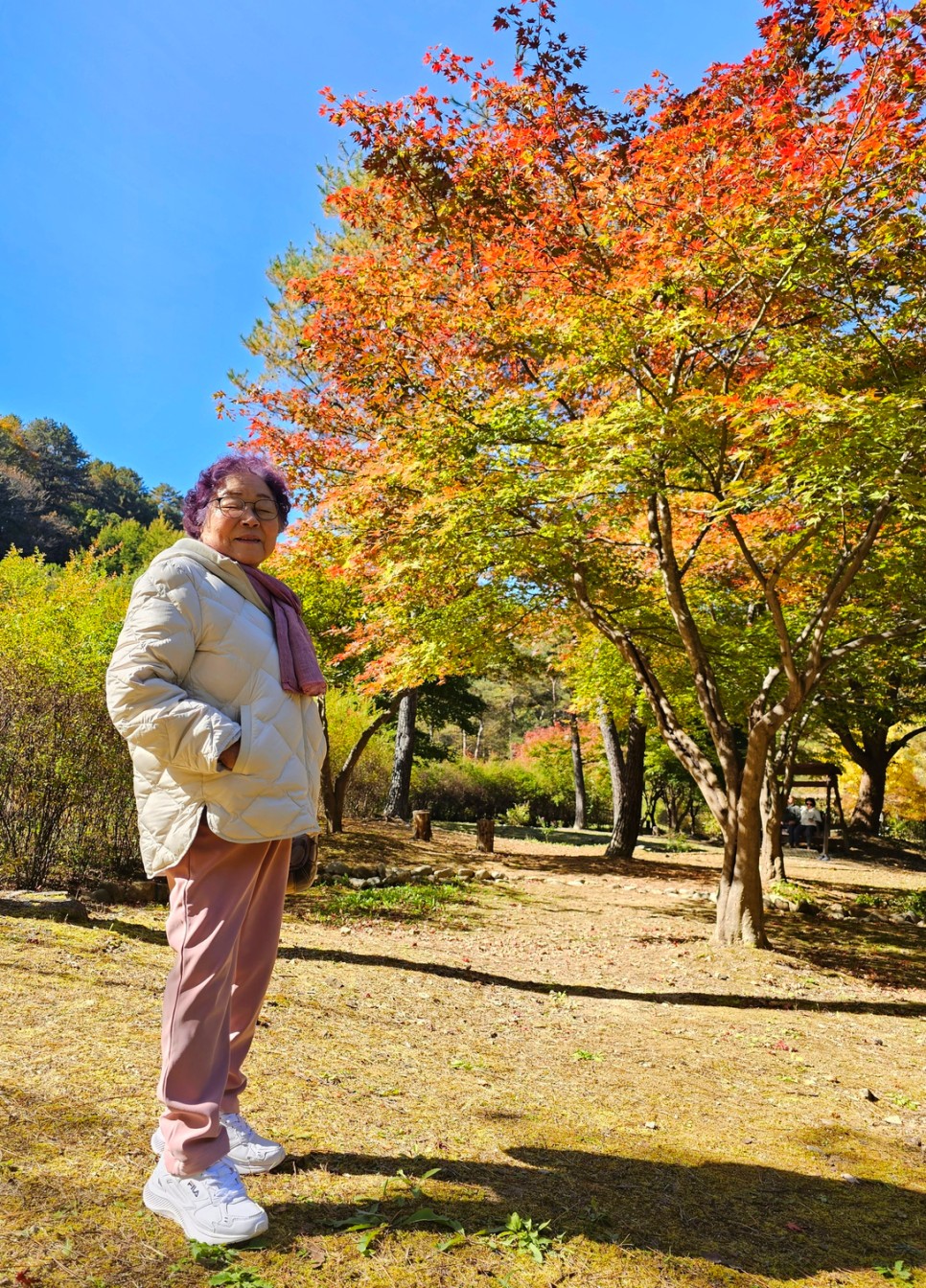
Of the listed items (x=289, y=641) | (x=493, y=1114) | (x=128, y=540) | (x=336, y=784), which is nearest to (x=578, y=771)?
(x=336, y=784)

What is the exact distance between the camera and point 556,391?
21.6ft

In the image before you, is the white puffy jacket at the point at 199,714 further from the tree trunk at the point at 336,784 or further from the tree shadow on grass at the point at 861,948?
the tree trunk at the point at 336,784

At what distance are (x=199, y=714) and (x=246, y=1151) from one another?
127 cm

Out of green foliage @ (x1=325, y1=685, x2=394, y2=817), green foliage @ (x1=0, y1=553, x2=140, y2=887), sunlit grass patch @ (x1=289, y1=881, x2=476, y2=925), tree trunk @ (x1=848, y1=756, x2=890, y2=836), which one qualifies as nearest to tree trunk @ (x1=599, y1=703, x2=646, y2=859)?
green foliage @ (x1=325, y1=685, x2=394, y2=817)

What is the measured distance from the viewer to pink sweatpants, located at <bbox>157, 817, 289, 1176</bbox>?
1977 mm

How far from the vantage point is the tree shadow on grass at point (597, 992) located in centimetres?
567

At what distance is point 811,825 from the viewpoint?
18.9 m

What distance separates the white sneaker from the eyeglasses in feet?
5.42

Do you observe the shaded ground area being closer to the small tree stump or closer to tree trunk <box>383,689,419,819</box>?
the small tree stump

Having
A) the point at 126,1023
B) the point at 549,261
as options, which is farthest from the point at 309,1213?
the point at 549,261

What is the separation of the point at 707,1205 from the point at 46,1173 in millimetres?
1889

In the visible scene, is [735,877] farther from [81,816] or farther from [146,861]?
[146,861]

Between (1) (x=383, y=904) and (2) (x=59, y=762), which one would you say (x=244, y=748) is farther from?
(1) (x=383, y=904)

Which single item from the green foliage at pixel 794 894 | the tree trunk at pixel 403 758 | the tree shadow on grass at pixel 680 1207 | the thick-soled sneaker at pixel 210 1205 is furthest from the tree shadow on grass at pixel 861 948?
the tree trunk at pixel 403 758
